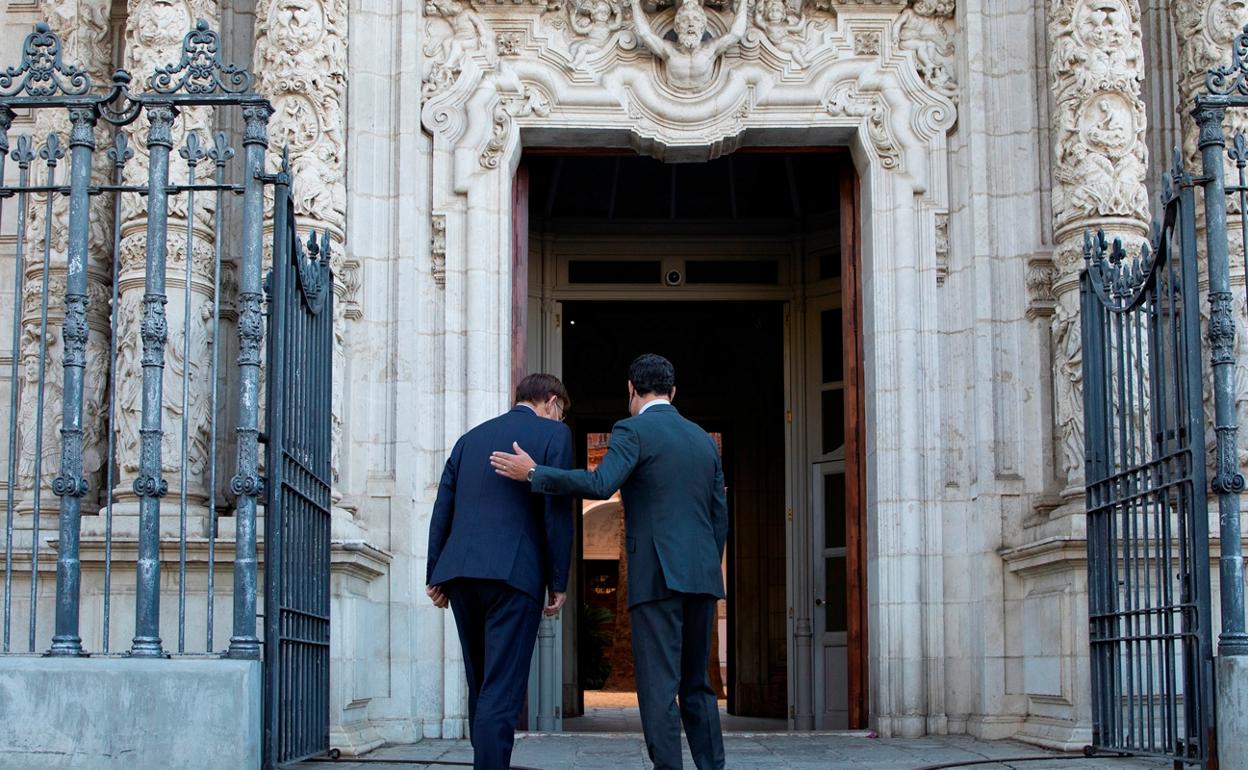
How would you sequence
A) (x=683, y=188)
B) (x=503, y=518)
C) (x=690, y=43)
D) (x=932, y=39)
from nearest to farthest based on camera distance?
(x=503, y=518) → (x=690, y=43) → (x=932, y=39) → (x=683, y=188)

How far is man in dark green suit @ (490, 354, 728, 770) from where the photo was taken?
6.45 metres

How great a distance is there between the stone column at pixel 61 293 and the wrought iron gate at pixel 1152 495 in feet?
19.1

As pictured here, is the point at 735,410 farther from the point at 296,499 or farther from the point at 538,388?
the point at 538,388

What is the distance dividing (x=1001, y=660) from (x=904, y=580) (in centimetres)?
76

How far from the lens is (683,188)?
576 inches

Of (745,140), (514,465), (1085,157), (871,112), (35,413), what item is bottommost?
(514,465)

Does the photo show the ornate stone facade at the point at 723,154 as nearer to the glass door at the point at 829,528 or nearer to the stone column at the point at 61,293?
the stone column at the point at 61,293

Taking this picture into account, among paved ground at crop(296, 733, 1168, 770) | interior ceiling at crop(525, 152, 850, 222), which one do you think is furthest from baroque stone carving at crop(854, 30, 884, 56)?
paved ground at crop(296, 733, 1168, 770)

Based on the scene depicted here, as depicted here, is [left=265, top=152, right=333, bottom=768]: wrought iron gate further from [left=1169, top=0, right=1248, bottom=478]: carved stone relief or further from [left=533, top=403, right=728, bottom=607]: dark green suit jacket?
[left=1169, top=0, right=1248, bottom=478]: carved stone relief

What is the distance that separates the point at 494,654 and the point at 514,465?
76 cm

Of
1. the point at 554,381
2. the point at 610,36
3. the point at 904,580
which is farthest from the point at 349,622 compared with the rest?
the point at 610,36

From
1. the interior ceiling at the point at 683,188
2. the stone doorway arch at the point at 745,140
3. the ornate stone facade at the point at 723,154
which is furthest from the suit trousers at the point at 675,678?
the interior ceiling at the point at 683,188

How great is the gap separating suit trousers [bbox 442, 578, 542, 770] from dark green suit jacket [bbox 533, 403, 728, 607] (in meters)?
0.46

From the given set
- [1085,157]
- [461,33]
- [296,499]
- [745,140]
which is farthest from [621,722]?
[296,499]
